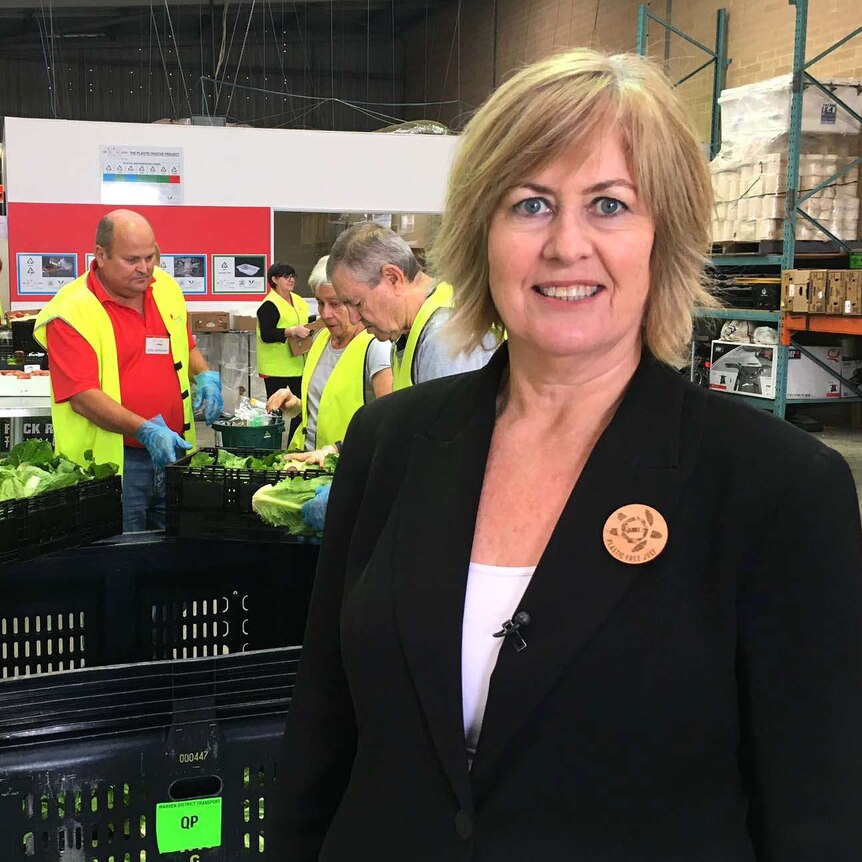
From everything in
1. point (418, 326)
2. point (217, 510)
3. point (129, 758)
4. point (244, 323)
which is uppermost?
point (418, 326)

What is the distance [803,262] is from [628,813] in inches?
377

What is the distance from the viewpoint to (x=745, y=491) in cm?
105

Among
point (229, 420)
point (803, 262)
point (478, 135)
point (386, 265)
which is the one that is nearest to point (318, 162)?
point (803, 262)

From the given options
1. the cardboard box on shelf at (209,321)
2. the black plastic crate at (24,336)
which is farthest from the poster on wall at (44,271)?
the black plastic crate at (24,336)

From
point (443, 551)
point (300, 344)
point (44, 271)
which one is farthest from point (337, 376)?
point (44, 271)

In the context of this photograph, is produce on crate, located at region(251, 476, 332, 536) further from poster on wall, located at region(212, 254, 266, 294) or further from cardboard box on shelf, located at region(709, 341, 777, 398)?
poster on wall, located at region(212, 254, 266, 294)

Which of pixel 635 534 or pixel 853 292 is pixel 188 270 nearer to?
pixel 853 292

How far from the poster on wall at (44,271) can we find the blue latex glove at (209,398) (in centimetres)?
558

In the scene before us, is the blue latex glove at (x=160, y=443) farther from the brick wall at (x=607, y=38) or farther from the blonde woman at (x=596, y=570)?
the blonde woman at (x=596, y=570)

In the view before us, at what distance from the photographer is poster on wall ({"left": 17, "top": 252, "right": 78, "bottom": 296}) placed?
970cm

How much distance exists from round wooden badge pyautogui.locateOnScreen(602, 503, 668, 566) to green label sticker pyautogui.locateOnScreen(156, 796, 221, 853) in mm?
1330

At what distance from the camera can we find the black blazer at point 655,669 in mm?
1037

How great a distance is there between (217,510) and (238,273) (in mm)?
7865

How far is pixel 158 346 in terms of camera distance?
13.6ft
